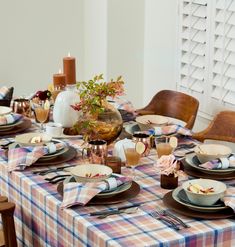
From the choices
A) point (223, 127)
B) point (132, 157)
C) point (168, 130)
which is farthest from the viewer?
point (223, 127)

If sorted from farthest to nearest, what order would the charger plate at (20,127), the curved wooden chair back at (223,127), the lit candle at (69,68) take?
the lit candle at (69,68), the curved wooden chair back at (223,127), the charger plate at (20,127)

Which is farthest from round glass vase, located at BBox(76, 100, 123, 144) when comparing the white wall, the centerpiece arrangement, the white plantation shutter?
the white wall

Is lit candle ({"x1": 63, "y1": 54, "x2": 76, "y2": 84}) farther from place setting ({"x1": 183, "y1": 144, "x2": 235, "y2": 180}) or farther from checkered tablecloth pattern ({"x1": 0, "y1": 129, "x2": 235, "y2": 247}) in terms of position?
place setting ({"x1": 183, "y1": 144, "x2": 235, "y2": 180})

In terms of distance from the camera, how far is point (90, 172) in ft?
7.28

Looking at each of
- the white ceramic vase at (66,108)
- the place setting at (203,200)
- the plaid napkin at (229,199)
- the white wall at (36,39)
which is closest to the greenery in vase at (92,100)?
the white ceramic vase at (66,108)

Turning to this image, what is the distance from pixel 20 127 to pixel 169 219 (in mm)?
1220

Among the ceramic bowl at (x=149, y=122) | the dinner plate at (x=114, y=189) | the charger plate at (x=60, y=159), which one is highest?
the ceramic bowl at (x=149, y=122)

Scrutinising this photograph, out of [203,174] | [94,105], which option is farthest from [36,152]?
[203,174]

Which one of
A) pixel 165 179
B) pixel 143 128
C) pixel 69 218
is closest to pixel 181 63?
pixel 143 128

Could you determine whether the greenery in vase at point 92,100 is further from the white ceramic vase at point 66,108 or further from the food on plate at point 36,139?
the white ceramic vase at point 66,108

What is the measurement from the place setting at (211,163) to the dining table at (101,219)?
0.15 metres

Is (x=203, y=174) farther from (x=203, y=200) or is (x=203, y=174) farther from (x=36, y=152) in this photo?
(x=36, y=152)

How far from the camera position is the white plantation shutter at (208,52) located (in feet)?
11.8

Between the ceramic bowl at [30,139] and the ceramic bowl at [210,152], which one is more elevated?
the ceramic bowl at [30,139]
